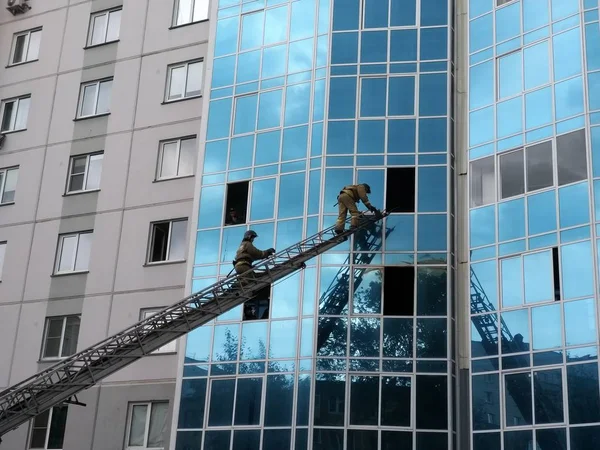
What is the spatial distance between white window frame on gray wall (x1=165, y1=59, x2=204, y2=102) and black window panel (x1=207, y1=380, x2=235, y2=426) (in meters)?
10.6

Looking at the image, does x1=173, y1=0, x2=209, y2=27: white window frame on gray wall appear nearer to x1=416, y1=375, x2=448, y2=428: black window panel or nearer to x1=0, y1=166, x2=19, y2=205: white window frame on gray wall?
x1=0, y1=166, x2=19, y2=205: white window frame on gray wall

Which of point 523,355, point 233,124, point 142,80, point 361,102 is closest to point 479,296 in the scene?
point 523,355

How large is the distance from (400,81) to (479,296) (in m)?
7.02

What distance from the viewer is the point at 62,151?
1337 inches

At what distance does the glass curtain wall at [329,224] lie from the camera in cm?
2480

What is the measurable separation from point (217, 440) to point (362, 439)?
4221mm

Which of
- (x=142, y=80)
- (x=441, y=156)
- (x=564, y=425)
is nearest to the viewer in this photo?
(x=564, y=425)

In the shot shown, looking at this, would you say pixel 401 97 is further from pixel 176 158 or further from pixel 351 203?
pixel 176 158

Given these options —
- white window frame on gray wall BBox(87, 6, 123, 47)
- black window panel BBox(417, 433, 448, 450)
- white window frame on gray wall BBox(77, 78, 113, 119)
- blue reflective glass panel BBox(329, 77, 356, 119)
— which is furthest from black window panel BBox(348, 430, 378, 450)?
white window frame on gray wall BBox(87, 6, 123, 47)

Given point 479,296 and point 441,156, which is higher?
point 441,156

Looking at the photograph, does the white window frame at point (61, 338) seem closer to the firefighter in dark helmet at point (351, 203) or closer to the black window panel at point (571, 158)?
the firefighter in dark helmet at point (351, 203)

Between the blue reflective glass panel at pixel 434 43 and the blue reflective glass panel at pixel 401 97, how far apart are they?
3.03ft

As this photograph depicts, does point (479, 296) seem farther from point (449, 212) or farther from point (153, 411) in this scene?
point (153, 411)

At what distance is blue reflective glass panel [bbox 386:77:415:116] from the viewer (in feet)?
90.4
